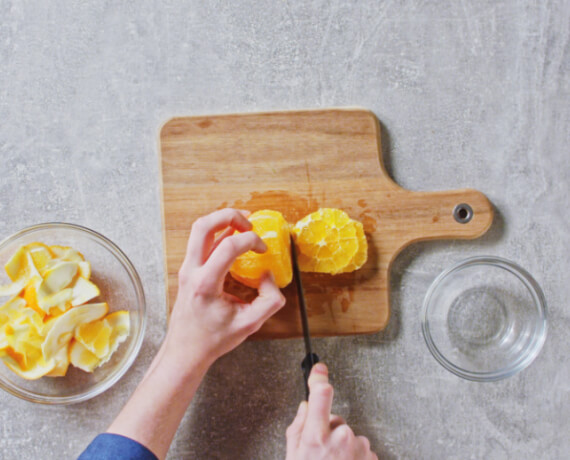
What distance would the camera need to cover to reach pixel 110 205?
125 cm

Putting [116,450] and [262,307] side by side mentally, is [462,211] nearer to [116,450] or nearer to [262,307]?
[262,307]

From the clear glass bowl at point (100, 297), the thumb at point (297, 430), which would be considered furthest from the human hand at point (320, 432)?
the clear glass bowl at point (100, 297)

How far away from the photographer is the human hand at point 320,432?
100 cm

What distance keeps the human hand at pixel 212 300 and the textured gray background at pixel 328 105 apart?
0.17 metres

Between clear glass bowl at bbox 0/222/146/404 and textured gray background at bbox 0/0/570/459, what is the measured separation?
4 centimetres

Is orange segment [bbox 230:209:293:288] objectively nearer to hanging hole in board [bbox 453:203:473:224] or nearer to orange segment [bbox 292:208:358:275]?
orange segment [bbox 292:208:358:275]

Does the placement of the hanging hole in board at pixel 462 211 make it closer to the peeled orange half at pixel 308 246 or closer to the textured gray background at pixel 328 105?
the textured gray background at pixel 328 105

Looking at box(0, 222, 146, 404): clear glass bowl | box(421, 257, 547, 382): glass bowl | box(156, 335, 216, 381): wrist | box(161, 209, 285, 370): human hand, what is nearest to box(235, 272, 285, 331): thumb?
box(161, 209, 285, 370): human hand

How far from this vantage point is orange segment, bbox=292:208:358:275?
1146 millimetres

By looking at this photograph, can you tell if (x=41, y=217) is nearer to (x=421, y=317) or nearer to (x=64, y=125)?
(x=64, y=125)

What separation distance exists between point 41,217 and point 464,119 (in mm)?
968

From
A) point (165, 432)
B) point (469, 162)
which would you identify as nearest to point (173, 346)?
point (165, 432)

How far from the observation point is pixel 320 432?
1.02m

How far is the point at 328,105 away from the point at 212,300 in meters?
0.52
